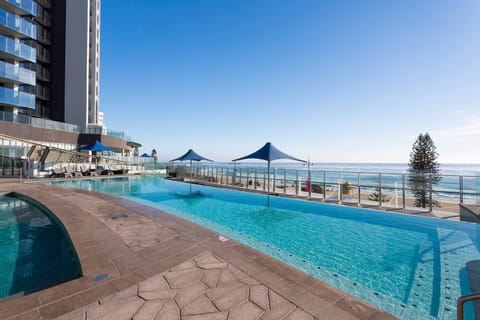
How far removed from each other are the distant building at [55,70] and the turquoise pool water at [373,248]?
1998cm

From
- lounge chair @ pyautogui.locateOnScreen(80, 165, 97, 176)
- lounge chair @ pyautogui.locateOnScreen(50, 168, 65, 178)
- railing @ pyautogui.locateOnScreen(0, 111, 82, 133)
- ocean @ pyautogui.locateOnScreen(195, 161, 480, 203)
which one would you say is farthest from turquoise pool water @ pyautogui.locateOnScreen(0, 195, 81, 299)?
railing @ pyautogui.locateOnScreen(0, 111, 82, 133)

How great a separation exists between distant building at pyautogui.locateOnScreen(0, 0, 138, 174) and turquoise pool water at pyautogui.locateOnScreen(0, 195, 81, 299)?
16.6 meters

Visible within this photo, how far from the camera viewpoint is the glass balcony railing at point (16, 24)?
16.7 metres

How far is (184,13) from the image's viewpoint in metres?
10.9

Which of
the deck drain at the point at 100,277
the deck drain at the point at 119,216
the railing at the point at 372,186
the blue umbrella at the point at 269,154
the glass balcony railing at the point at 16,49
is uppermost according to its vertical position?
the glass balcony railing at the point at 16,49

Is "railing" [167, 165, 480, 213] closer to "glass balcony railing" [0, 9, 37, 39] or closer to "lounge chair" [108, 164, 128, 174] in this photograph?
"lounge chair" [108, 164, 128, 174]

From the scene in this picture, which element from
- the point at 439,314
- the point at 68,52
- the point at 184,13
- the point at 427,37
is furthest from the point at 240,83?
the point at 68,52

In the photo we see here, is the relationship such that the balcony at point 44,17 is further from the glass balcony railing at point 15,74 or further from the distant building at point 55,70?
the glass balcony railing at point 15,74

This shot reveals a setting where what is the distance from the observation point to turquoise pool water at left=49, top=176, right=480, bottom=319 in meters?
2.74

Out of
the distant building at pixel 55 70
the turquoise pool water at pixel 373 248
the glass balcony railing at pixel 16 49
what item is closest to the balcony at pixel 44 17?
the distant building at pixel 55 70

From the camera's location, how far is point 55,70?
79.2ft

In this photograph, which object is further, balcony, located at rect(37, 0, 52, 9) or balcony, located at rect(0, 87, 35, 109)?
balcony, located at rect(37, 0, 52, 9)

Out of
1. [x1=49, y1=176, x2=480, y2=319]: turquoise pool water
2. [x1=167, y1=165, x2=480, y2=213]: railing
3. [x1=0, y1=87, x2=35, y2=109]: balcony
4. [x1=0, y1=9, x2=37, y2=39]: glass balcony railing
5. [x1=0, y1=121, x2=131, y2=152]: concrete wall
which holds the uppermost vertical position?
[x1=0, y1=9, x2=37, y2=39]: glass balcony railing

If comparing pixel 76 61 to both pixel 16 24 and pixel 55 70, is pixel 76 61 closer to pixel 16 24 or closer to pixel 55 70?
pixel 55 70
